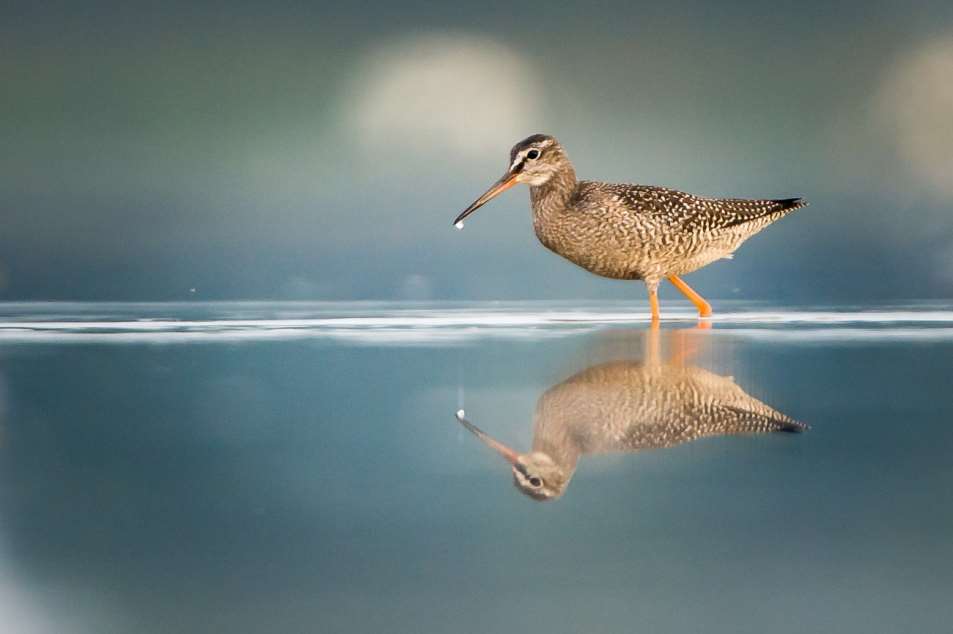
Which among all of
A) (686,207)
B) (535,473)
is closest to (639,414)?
(535,473)

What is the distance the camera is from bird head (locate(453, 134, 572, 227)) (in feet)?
14.1

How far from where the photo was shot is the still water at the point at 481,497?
34.0 inches

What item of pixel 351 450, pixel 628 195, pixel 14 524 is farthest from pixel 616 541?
pixel 628 195

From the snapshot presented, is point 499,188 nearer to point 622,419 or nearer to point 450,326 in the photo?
point 450,326

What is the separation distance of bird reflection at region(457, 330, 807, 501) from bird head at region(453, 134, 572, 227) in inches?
87.5

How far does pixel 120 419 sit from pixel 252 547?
91cm

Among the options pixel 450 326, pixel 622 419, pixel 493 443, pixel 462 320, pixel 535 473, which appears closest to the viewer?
pixel 535 473

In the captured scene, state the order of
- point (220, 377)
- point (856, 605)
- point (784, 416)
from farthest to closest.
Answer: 1. point (220, 377)
2. point (784, 416)
3. point (856, 605)

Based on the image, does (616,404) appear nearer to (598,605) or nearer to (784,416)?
(784,416)

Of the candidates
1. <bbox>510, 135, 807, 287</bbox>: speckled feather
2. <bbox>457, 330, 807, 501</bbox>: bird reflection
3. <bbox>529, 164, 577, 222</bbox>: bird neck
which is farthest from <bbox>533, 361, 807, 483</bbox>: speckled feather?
<bbox>529, 164, 577, 222</bbox>: bird neck

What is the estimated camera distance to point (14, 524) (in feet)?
3.57

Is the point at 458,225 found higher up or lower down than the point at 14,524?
higher up

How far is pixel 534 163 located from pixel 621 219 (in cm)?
51

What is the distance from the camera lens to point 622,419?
1638 millimetres
